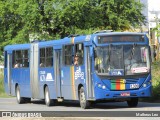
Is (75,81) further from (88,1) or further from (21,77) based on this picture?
(88,1)

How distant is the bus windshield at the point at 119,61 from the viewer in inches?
923

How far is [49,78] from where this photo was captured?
1110 inches

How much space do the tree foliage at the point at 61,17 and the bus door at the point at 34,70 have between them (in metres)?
23.2

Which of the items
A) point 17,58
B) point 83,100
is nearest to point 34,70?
point 17,58

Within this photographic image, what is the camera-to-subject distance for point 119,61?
2353 cm

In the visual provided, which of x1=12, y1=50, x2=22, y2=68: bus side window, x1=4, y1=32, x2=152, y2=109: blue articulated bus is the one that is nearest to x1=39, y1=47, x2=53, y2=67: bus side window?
x1=4, y1=32, x2=152, y2=109: blue articulated bus

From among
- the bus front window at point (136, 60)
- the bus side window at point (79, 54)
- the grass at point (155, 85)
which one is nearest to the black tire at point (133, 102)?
the bus front window at point (136, 60)

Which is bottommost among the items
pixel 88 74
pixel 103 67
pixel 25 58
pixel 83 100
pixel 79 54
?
pixel 83 100

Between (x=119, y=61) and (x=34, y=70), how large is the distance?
7557mm

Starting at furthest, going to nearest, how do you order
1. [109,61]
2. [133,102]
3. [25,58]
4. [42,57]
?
[25,58]
[42,57]
[133,102]
[109,61]

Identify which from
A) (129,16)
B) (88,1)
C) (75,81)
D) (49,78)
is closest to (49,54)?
(49,78)

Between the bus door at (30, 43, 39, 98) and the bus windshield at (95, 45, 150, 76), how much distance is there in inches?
264

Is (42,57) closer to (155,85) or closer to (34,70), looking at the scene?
(34,70)

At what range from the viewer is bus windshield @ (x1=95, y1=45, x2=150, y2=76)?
23438 millimetres
